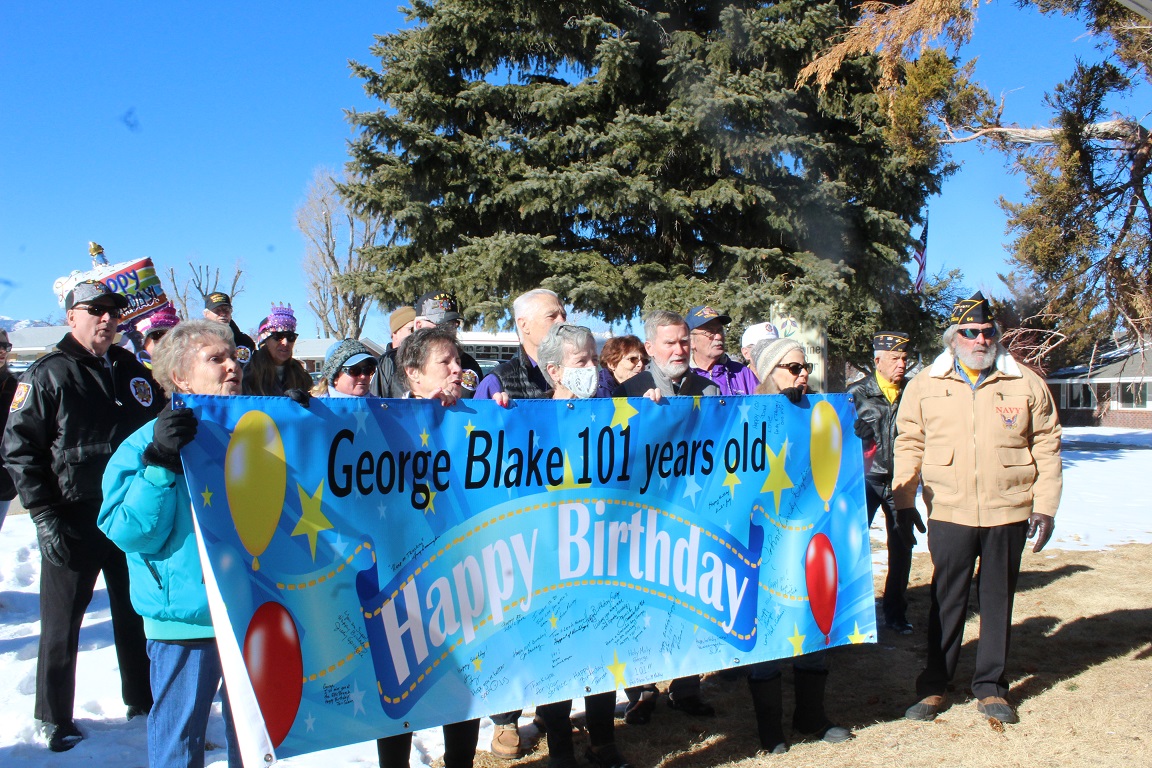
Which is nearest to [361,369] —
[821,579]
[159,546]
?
[159,546]

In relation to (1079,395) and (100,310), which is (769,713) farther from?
(1079,395)

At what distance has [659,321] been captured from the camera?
14.4 feet

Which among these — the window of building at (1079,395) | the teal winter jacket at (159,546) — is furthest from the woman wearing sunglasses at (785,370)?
the window of building at (1079,395)

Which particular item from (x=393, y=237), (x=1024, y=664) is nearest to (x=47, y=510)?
(x=1024, y=664)

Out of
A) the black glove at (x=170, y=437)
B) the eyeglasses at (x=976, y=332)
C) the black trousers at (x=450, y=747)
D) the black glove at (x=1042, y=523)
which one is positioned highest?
the eyeglasses at (x=976, y=332)

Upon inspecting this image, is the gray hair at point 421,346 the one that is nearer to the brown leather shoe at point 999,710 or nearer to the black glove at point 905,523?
the brown leather shoe at point 999,710

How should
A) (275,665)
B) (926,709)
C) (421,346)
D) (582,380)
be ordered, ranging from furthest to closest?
(926,709)
(582,380)
(421,346)
(275,665)

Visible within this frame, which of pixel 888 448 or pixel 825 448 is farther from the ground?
pixel 825 448

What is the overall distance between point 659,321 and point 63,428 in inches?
113

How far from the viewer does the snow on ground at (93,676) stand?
3695 mm

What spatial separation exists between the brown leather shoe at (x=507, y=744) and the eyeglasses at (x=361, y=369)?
6.04 ft

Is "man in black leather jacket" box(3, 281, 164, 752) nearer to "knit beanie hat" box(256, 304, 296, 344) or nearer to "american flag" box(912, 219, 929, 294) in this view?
"knit beanie hat" box(256, 304, 296, 344)

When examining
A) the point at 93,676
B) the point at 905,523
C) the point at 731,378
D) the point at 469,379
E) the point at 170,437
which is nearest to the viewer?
the point at 170,437

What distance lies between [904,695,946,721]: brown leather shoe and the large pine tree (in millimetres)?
8359
